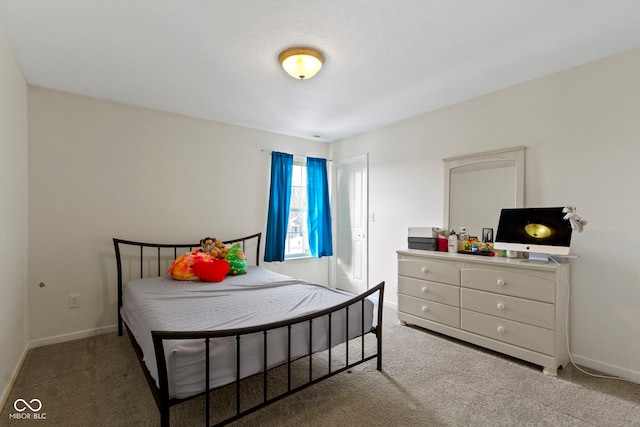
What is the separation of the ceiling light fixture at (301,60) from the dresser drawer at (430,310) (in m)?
2.40

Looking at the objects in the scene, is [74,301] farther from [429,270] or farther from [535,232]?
[535,232]

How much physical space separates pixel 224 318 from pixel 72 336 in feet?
6.99

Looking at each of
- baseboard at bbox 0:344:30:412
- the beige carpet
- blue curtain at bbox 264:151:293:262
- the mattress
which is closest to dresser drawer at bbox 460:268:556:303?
→ the beige carpet

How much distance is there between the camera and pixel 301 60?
228cm

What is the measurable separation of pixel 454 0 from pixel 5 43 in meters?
2.93

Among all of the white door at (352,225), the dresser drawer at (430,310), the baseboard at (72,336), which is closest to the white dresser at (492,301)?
the dresser drawer at (430,310)

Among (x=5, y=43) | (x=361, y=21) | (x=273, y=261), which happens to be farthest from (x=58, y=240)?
(x=361, y=21)

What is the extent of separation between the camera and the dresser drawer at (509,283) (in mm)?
2352

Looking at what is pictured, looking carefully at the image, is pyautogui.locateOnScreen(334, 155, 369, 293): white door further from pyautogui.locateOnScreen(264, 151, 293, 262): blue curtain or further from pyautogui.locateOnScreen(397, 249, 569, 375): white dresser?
pyautogui.locateOnScreen(397, 249, 569, 375): white dresser

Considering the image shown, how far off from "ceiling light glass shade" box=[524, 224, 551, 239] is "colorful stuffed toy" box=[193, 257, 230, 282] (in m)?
2.83

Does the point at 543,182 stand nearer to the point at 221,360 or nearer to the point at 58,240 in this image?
the point at 221,360

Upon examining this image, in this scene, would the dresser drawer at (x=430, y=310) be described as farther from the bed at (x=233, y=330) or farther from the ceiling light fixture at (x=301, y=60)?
the ceiling light fixture at (x=301, y=60)

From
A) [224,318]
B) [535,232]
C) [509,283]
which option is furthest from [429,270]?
[224,318]

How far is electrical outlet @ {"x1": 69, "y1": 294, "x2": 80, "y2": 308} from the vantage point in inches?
118
